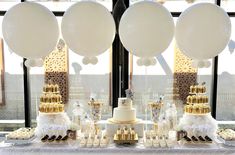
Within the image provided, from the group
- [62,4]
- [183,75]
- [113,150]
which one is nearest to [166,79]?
[183,75]


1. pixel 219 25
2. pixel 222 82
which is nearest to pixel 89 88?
pixel 222 82

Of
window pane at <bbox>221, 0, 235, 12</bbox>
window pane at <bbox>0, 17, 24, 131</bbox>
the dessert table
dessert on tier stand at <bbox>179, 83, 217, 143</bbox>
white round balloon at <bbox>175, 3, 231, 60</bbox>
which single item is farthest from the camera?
window pane at <bbox>0, 17, 24, 131</bbox>

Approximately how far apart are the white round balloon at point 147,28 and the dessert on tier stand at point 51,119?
1345 mm

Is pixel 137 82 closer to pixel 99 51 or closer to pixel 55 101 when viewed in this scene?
pixel 55 101

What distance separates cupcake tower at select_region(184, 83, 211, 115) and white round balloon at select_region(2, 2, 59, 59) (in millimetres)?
1526

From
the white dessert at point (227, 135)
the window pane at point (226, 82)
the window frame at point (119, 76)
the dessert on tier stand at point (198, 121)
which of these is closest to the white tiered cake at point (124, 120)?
the dessert on tier stand at point (198, 121)

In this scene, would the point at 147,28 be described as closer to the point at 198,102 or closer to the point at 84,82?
the point at 198,102

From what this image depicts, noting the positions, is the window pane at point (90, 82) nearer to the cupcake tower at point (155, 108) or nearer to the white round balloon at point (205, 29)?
the cupcake tower at point (155, 108)

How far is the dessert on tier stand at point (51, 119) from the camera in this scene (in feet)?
7.64

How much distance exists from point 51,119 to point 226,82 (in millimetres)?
1892

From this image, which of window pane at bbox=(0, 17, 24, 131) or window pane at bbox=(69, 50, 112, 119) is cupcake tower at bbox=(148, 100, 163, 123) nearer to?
window pane at bbox=(69, 50, 112, 119)

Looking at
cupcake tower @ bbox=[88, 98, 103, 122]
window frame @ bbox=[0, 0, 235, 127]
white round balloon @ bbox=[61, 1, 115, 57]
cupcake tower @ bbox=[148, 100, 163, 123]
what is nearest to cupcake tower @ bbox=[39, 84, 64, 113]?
cupcake tower @ bbox=[88, 98, 103, 122]

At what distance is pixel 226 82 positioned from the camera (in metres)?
2.96

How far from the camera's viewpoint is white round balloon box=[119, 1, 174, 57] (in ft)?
3.90
